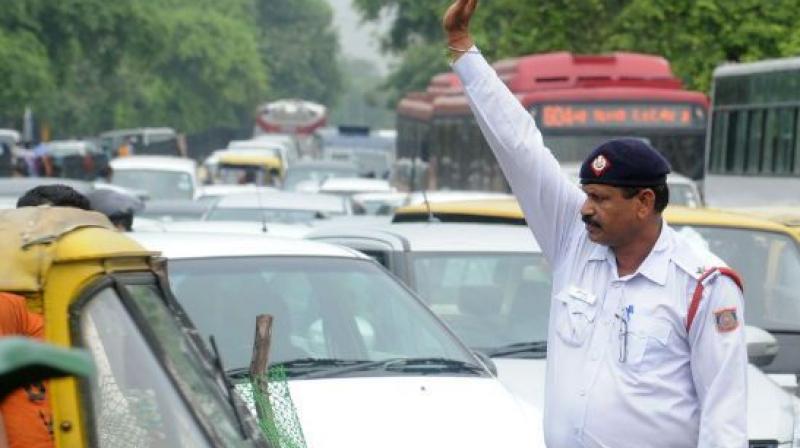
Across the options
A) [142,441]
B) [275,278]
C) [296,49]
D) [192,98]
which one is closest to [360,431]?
[275,278]

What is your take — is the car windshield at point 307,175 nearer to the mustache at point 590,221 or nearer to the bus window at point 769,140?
the bus window at point 769,140

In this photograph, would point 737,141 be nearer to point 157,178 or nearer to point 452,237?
point 157,178

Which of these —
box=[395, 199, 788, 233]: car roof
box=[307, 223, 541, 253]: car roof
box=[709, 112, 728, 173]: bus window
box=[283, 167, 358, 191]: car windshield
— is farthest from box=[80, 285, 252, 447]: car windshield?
box=[283, 167, 358, 191]: car windshield

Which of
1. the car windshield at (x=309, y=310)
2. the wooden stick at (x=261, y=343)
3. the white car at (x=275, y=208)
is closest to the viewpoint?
the wooden stick at (x=261, y=343)

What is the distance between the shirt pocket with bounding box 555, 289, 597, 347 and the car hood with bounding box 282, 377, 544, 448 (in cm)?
154

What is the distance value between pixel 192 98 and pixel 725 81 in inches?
2537

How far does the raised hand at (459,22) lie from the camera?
4953 mm

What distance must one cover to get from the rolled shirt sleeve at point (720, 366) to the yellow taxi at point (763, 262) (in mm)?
5235

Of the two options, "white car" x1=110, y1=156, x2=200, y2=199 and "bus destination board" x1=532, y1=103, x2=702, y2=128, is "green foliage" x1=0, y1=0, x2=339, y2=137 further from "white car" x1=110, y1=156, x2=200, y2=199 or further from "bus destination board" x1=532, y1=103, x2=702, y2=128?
"bus destination board" x1=532, y1=103, x2=702, y2=128

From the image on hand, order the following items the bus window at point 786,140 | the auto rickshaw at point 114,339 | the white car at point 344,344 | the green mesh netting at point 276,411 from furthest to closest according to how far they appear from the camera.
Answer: the bus window at point 786,140
the white car at point 344,344
the green mesh netting at point 276,411
the auto rickshaw at point 114,339

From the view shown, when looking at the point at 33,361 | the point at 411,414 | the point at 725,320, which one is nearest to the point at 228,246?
the point at 411,414

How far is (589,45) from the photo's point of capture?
1249 inches

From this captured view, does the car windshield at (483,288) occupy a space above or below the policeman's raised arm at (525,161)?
below

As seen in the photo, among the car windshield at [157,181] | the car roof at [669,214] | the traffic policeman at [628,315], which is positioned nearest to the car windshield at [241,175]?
the car windshield at [157,181]
